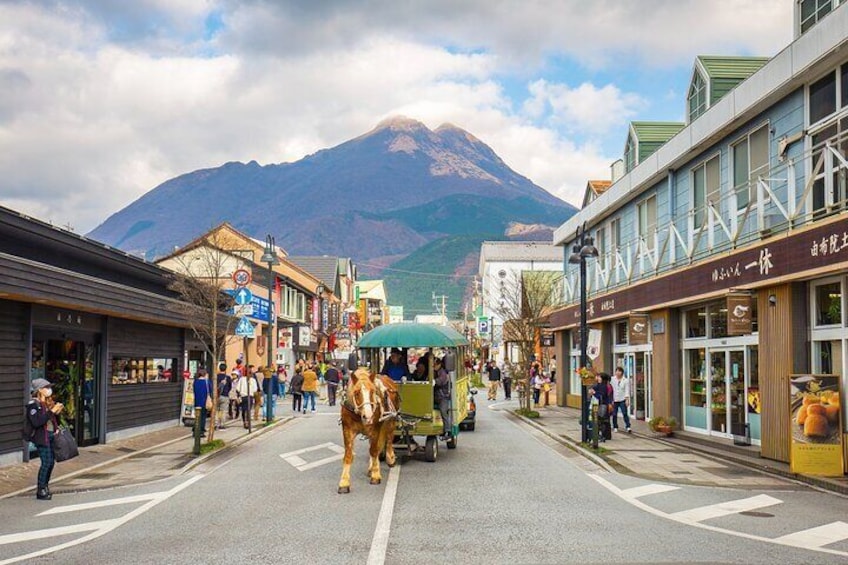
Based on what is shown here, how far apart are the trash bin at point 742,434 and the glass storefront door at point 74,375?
15.4 metres

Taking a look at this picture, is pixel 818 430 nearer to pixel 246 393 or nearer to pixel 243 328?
pixel 246 393

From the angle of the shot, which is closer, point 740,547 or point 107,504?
point 740,547

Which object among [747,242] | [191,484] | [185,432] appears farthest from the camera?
[185,432]

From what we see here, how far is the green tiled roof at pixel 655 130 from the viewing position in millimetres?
30044

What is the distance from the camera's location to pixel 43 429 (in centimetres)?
1303

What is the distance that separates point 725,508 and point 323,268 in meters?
75.5

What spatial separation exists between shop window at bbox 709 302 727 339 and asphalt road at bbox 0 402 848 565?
6.29m

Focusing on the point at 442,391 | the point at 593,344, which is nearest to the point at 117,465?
the point at 442,391

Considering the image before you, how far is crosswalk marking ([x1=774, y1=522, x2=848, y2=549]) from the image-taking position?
9.57 meters

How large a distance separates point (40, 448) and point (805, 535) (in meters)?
11.0

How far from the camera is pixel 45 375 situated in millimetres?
18984

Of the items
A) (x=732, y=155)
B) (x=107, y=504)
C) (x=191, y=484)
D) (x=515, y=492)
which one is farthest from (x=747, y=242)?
(x=107, y=504)

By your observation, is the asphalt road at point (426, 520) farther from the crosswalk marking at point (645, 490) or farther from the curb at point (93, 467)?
the curb at point (93, 467)

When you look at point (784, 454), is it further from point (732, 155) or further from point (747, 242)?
point (732, 155)
